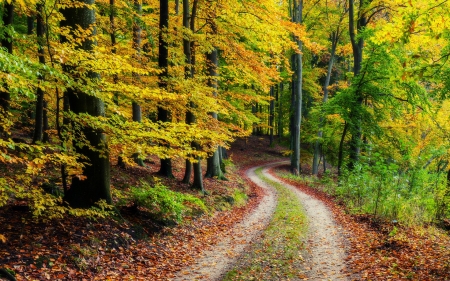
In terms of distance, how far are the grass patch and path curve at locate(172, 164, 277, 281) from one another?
273mm

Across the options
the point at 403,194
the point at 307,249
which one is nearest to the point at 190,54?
the point at 307,249

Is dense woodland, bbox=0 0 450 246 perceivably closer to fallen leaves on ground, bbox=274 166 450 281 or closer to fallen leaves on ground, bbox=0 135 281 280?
fallen leaves on ground, bbox=0 135 281 280

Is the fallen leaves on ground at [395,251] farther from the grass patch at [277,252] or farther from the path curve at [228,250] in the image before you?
the path curve at [228,250]

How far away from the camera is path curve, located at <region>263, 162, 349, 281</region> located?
6371 millimetres

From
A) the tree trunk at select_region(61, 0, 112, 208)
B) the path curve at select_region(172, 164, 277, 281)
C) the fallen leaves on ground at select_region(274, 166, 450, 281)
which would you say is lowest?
the path curve at select_region(172, 164, 277, 281)

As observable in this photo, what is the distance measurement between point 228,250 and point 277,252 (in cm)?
130

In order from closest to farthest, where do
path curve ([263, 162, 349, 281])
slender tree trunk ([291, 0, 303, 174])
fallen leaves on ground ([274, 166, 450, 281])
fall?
fallen leaves on ground ([274, 166, 450, 281]) < path curve ([263, 162, 349, 281]) < slender tree trunk ([291, 0, 303, 174])

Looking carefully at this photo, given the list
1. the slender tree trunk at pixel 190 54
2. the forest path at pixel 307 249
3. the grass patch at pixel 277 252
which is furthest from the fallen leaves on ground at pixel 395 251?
the slender tree trunk at pixel 190 54

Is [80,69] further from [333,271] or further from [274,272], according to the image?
[333,271]

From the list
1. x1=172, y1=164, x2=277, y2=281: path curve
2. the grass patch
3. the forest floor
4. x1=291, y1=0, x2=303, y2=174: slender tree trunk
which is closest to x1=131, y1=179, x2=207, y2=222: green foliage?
the forest floor

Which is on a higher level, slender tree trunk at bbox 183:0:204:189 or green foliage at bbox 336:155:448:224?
slender tree trunk at bbox 183:0:204:189

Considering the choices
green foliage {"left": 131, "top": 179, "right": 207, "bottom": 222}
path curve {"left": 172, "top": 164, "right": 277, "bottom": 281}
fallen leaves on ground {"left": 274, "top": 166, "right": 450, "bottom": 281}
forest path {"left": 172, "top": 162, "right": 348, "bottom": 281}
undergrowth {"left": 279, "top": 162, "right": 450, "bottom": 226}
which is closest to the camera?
fallen leaves on ground {"left": 274, "top": 166, "right": 450, "bottom": 281}

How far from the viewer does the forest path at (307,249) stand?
653cm

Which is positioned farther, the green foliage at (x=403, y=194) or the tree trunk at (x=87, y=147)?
the green foliage at (x=403, y=194)
